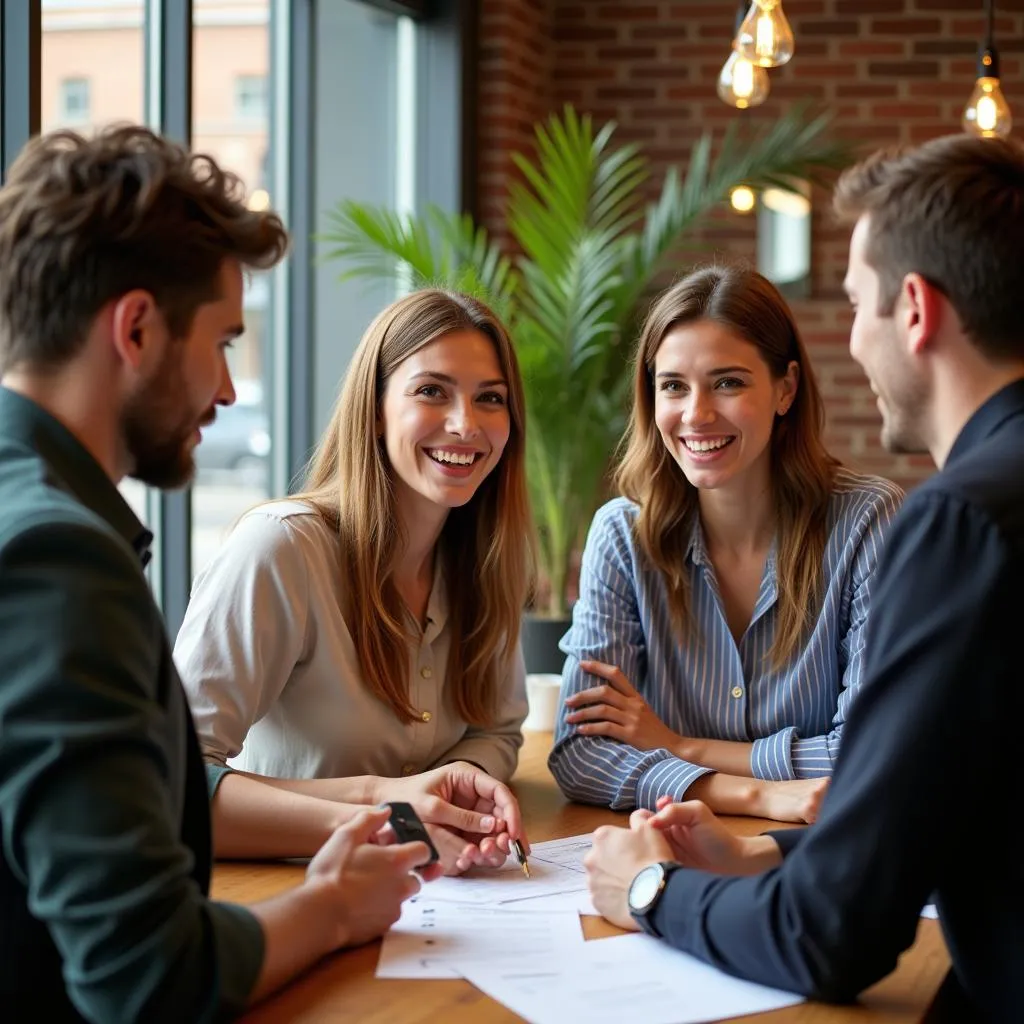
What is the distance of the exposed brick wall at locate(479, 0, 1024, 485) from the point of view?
17.4ft

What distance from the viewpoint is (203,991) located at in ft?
3.85

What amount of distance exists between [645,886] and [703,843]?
0.15 meters

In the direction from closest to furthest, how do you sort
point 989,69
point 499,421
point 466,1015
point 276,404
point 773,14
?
1. point 466,1015
2. point 499,421
3. point 773,14
4. point 989,69
5. point 276,404

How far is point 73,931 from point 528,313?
4214 millimetres

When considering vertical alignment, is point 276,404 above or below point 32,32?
below

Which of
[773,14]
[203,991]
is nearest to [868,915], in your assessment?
[203,991]

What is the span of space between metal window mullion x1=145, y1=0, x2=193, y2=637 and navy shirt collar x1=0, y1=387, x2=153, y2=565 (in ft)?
8.24

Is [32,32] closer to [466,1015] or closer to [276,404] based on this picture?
[276,404]

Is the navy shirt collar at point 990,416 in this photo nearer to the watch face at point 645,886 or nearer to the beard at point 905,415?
the beard at point 905,415

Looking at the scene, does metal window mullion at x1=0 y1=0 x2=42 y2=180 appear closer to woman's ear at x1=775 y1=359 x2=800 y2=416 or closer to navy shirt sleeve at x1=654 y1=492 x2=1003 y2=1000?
woman's ear at x1=775 y1=359 x2=800 y2=416

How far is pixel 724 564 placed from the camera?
2.48m

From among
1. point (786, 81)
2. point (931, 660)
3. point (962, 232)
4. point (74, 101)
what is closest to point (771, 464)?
point (962, 232)

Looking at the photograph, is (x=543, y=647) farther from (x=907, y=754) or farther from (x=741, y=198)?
(x=907, y=754)

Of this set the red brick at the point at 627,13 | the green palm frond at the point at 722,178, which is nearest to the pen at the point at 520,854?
the green palm frond at the point at 722,178
